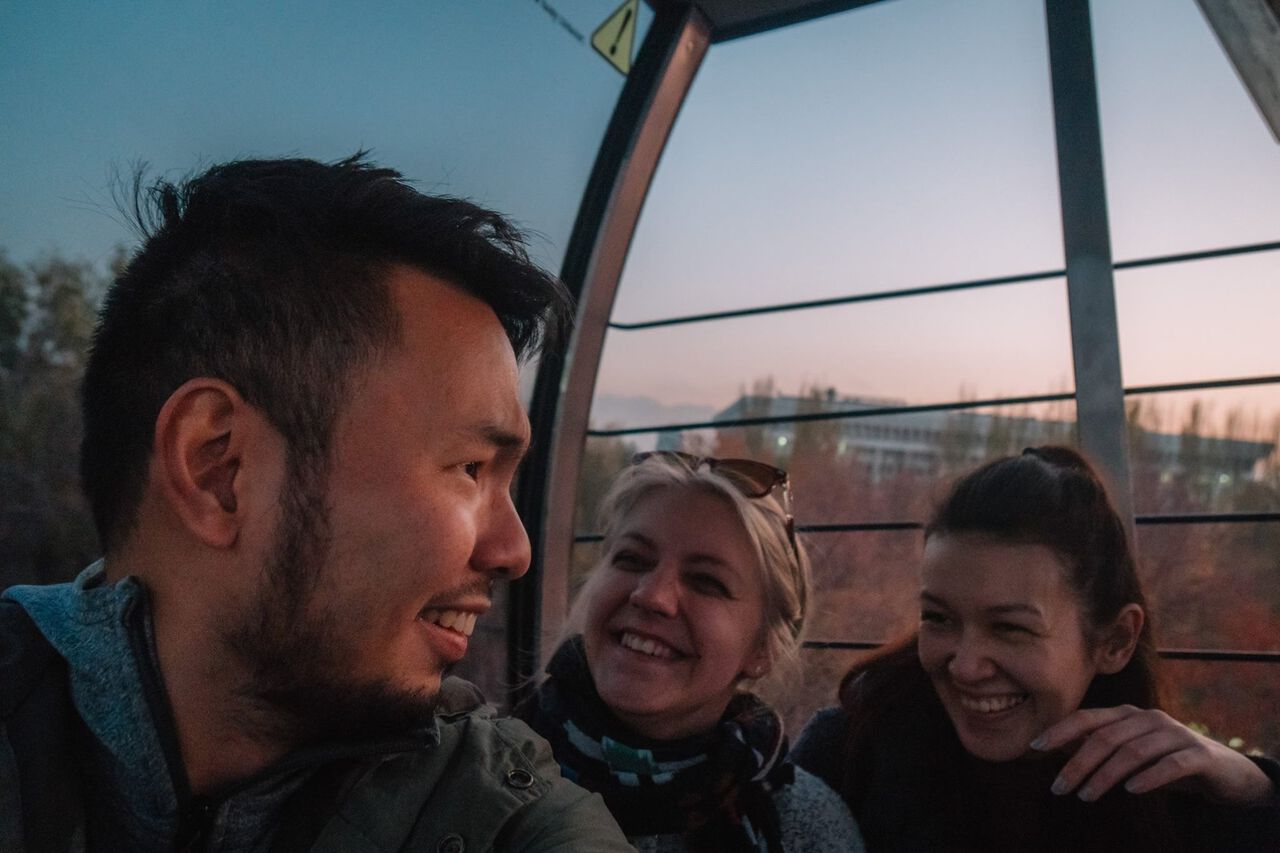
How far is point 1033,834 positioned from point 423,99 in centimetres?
212

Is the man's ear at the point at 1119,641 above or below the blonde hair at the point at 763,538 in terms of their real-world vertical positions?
below

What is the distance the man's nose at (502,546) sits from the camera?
42.4 inches

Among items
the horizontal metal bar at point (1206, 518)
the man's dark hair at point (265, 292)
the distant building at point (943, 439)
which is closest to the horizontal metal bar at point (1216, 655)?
the horizontal metal bar at point (1206, 518)

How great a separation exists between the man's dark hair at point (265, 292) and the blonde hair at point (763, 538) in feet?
2.64

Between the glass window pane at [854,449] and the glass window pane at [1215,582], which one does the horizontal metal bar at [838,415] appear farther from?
the glass window pane at [1215,582]

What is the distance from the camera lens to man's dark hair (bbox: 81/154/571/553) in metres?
1.05

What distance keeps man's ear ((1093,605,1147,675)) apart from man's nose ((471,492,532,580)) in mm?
1298

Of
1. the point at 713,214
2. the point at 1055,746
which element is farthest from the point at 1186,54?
the point at 1055,746

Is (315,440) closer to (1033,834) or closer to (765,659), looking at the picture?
(765,659)

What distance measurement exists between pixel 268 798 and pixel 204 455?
37 centimetres

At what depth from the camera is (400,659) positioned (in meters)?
1.02

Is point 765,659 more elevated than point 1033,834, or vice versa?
point 765,659

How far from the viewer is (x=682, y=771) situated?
1672 mm

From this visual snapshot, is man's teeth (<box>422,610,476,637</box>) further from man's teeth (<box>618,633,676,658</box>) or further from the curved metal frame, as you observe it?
the curved metal frame
